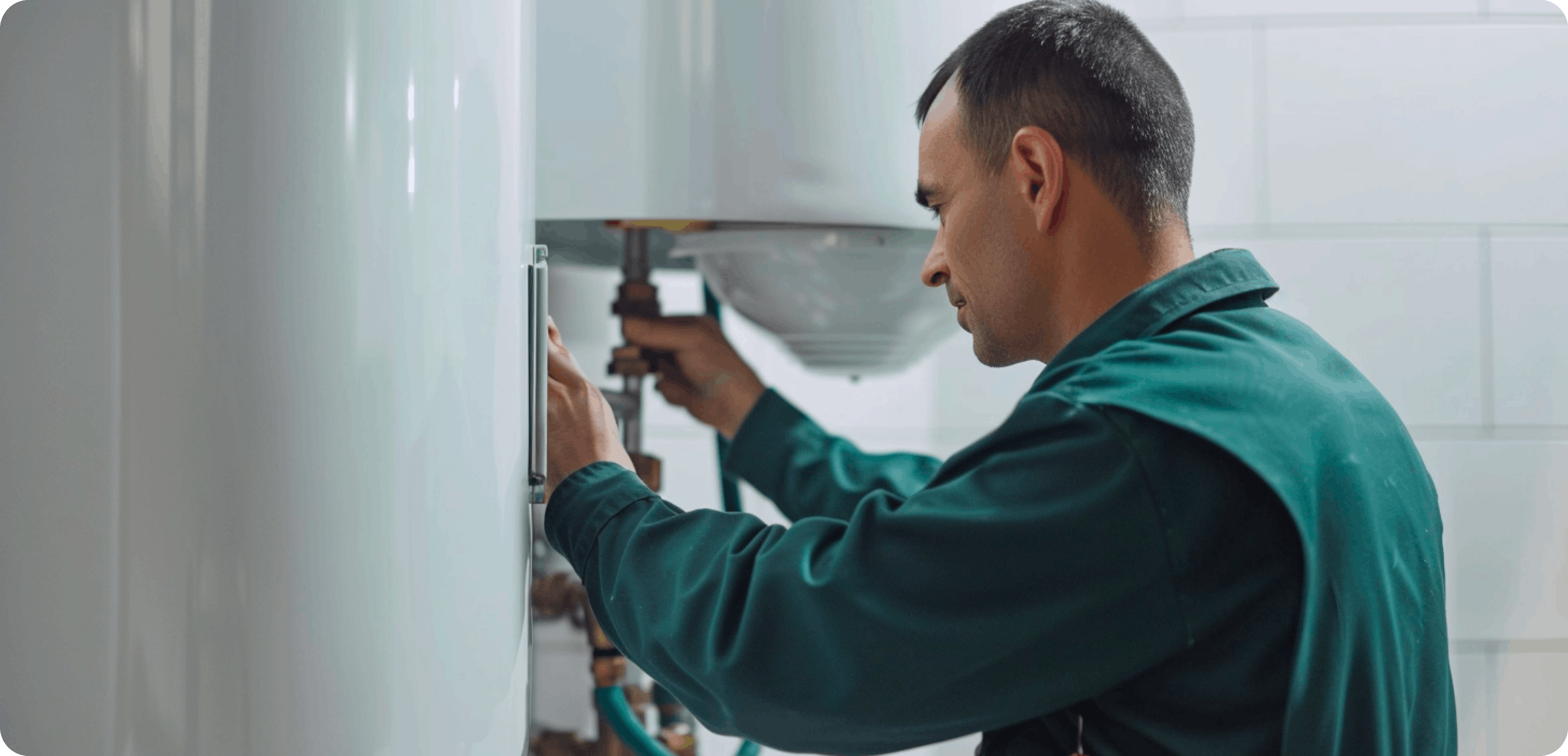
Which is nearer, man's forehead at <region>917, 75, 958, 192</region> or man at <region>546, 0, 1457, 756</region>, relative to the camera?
man at <region>546, 0, 1457, 756</region>

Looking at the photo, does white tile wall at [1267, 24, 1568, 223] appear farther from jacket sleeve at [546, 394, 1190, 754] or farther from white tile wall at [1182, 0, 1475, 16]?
jacket sleeve at [546, 394, 1190, 754]

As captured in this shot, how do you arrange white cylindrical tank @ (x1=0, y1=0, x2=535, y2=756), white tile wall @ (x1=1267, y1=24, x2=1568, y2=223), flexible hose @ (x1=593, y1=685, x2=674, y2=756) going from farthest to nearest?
white tile wall @ (x1=1267, y1=24, x2=1568, y2=223)
flexible hose @ (x1=593, y1=685, x2=674, y2=756)
white cylindrical tank @ (x1=0, y1=0, x2=535, y2=756)

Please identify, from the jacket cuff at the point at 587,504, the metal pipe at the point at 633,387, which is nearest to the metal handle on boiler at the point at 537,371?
the jacket cuff at the point at 587,504

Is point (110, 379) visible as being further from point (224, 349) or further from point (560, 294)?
point (560, 294)

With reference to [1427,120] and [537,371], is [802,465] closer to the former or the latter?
[537,371]

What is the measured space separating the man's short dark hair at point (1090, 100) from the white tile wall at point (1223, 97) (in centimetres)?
44

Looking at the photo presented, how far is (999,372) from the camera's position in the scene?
0.97 meters

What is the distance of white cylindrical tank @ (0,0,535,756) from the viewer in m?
0.39

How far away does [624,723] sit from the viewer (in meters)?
0.71

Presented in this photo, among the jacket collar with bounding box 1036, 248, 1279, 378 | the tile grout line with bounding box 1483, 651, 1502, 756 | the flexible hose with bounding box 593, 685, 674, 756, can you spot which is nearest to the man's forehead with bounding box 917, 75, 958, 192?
the jacket collar with bounding box 1036, 248, 1279, 378

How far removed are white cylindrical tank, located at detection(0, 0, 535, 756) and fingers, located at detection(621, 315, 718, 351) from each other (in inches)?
12.6

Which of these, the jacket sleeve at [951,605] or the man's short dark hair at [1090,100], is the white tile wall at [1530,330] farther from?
the jacket sleeve at [951,605]

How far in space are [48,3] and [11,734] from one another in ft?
0.92

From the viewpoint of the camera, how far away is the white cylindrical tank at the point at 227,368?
0.39m
